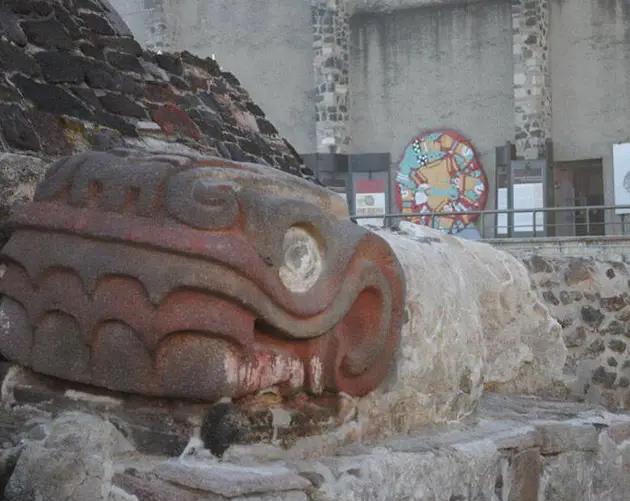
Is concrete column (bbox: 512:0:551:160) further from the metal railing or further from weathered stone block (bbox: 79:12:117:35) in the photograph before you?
weathered stone block (bbox: 79:12:117:35)

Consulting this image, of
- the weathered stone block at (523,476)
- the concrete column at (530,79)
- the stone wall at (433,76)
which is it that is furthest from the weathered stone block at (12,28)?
the stone wall at (433,76)

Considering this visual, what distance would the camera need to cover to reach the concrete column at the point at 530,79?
2070 centimetres

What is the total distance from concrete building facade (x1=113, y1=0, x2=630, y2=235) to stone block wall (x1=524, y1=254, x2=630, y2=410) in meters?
15.3

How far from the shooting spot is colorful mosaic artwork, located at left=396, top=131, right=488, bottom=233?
21.8 meters

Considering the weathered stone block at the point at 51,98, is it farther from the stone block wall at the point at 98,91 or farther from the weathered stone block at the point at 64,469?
the weathered stone block at the point at 64,469

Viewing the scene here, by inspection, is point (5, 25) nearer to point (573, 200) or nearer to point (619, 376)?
point (619, 376)

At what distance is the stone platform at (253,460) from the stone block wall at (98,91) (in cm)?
125

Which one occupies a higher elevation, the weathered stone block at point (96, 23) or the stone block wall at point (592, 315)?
the weathered stone block at point (96, 23)

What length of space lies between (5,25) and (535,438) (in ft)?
7.77

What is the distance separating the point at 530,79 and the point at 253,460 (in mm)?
19522

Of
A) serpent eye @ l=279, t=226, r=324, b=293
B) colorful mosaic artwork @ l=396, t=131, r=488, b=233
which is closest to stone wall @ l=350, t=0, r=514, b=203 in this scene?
colorful mosaic artwork @ l=396, t=131, r=488, b=233

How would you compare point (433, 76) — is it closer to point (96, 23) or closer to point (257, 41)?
point (257, 41)

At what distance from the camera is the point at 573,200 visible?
21297 millimetres

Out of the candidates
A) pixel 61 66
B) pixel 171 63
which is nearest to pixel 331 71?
pixel 171 63
